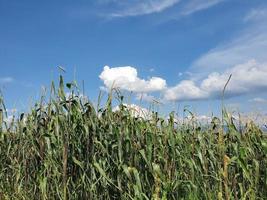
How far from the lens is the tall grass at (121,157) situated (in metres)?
5.86

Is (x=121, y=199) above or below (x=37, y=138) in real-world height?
below

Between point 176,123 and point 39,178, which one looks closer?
point 39,178

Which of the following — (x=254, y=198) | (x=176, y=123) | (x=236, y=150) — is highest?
(x=176, y=123)

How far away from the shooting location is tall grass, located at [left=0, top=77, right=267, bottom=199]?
5.86 m

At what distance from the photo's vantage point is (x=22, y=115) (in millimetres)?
7848

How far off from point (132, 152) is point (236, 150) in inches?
63.1

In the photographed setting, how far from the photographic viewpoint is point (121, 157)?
20.5ft

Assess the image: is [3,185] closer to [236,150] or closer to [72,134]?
[72,134]

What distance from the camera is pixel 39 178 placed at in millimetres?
6578

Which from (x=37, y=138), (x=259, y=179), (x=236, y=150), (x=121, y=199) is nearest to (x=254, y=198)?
(x=259, y=179)

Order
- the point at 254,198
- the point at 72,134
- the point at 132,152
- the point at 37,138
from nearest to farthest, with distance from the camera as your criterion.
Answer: the point at 254,198, the point at 132,152, the point at 72,134, the point at 37,138

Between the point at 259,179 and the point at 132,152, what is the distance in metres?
1.87

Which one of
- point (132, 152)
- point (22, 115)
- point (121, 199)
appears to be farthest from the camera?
point (22, 115)

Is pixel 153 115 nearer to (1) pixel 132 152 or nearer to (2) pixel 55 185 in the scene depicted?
(1) pixel 132 152
